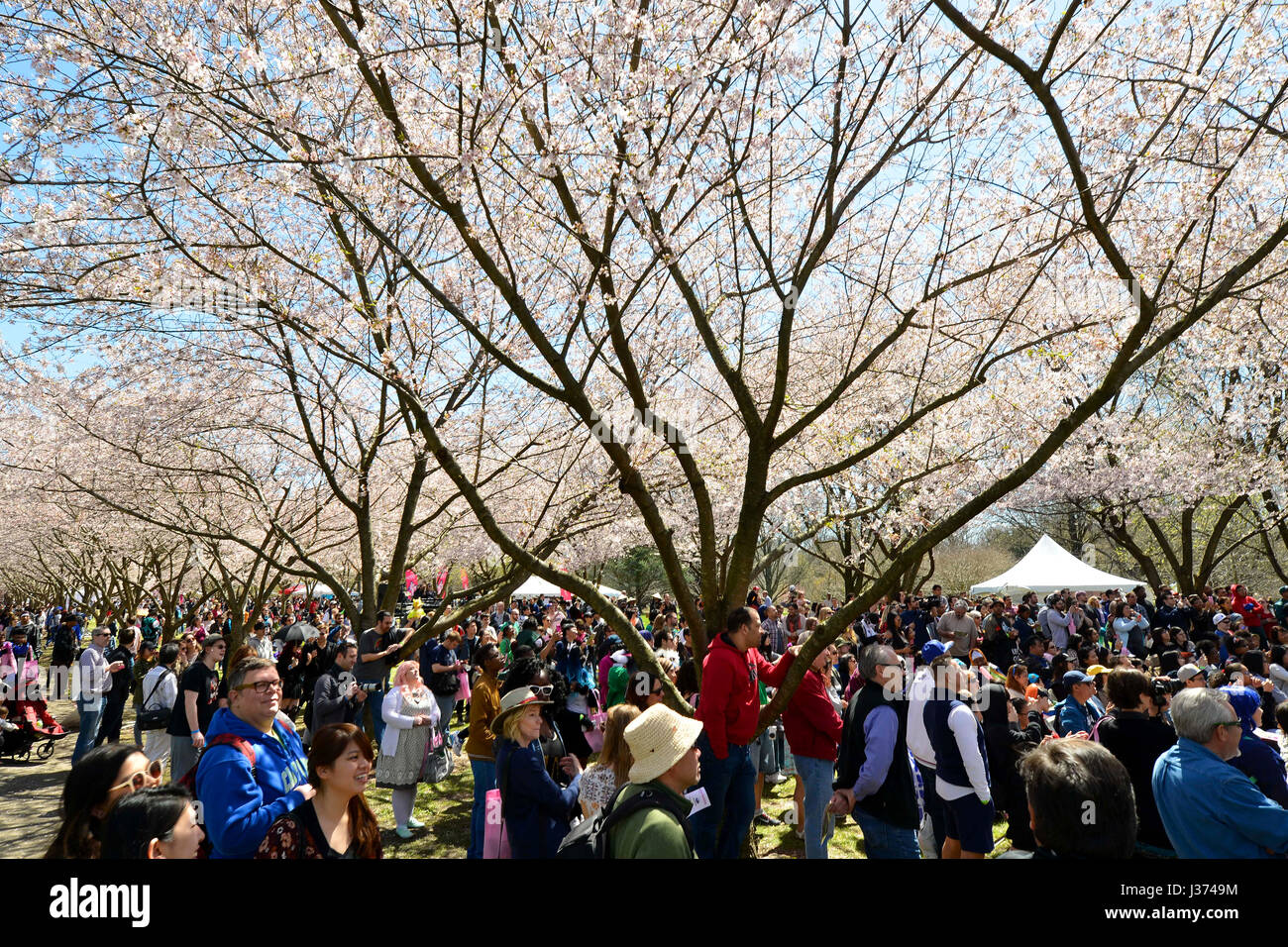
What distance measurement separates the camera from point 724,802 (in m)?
5.54

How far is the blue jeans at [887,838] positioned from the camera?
5129 mm

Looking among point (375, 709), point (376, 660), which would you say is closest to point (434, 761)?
point (376, 660)

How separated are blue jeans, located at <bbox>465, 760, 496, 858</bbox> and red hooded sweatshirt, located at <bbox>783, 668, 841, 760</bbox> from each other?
2.36 m

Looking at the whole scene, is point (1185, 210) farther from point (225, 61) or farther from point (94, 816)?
point (94, 816)

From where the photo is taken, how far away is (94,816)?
299cm

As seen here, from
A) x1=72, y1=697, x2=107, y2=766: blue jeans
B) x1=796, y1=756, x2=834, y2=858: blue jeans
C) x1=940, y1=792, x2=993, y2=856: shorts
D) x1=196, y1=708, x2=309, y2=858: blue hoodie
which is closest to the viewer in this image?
x1=196, y1=708, x2=309, y2=858: blue hoodie

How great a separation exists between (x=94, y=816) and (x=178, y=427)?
7728 mm

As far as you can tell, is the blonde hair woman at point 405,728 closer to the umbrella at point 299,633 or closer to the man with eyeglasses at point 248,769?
the man with eyeglasses at point 248,769

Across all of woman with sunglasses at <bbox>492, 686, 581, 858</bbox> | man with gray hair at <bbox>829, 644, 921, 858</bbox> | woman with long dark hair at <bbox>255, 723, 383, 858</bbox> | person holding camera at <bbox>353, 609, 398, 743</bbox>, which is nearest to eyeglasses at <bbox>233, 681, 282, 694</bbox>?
woman with long dark hair at <bbox>255, 723, 383, 858</bbox>

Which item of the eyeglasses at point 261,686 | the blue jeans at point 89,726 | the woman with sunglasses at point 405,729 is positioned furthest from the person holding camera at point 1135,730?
the blue jeans at point 89,726

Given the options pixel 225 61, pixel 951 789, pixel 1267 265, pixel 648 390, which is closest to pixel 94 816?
pixel 225 61

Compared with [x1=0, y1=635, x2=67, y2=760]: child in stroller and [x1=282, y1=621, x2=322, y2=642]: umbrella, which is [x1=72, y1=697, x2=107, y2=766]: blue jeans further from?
[x1=282, y1=621, x2=322, y2=642]: umbrella

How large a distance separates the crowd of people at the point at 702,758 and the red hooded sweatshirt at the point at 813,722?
14 mm

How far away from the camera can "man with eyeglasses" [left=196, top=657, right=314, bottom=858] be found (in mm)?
3291
